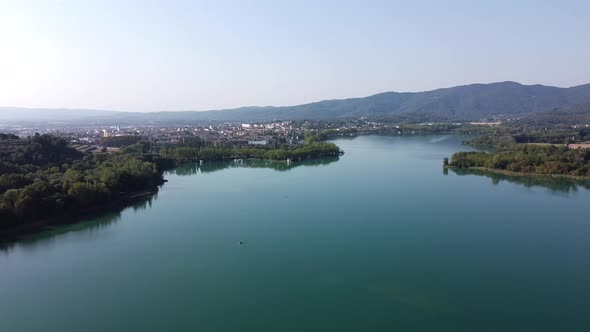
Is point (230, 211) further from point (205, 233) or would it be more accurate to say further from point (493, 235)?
point (493, 235)

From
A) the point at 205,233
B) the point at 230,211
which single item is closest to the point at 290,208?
the point at 230,211

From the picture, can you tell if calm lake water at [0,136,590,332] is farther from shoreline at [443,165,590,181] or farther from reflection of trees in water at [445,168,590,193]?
shoreline at [443,165,590,181]

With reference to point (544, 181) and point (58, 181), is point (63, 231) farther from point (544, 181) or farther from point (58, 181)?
point (544, 181)

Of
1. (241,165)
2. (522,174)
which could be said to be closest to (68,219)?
(241,165)

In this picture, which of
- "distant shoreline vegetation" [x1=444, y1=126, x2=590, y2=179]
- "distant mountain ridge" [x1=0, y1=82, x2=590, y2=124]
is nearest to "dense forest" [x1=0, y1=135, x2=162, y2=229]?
"distant shoreline vegetation" [x1=444, y1=126, x2=590, y2=179]

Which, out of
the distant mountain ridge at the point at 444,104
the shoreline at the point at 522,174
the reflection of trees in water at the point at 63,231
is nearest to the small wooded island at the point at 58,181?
the reflection of trees in water at the point at 63,231
